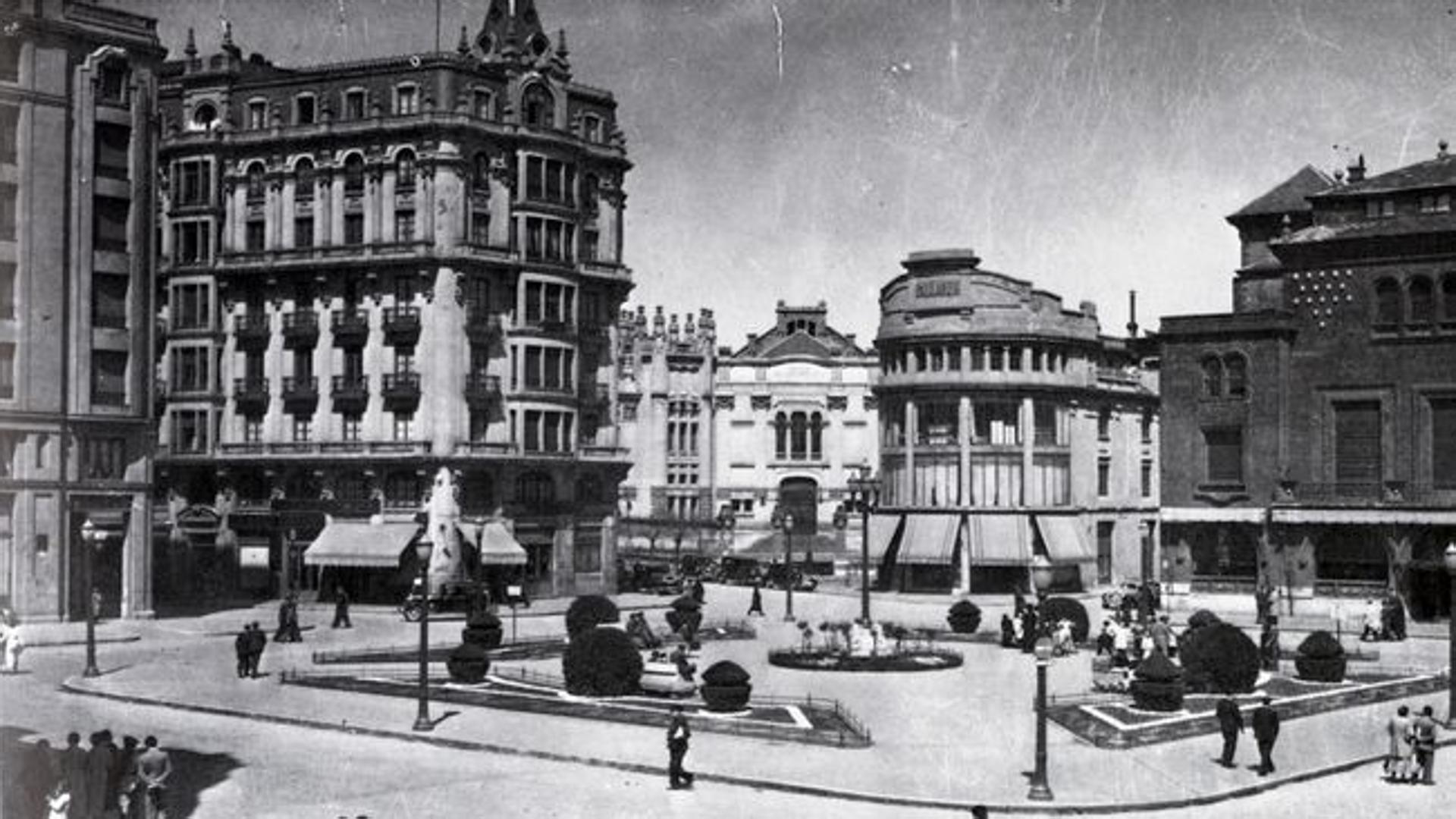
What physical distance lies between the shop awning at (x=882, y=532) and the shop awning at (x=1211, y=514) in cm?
1386

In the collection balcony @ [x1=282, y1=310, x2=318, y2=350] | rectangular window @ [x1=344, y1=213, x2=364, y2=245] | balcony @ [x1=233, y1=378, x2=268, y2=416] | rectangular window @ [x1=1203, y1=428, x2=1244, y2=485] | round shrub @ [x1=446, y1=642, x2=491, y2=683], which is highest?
rectangular window @ [x1=344, y1=213, x2=364, y2=245]

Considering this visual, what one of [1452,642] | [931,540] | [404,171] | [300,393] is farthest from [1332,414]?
[300,393]

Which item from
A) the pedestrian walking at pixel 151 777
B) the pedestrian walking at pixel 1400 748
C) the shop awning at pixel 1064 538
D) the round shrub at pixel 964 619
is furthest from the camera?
the shop awning at pixel 1064 538

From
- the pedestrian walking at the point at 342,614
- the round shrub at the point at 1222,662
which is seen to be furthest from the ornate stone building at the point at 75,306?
the round shrub at the point at 1222,662

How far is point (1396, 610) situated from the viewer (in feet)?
160

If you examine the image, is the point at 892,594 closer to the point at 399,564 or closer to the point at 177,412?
the point at 399,564

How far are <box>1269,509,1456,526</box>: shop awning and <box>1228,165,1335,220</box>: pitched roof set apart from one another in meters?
15.7

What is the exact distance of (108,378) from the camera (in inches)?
2052

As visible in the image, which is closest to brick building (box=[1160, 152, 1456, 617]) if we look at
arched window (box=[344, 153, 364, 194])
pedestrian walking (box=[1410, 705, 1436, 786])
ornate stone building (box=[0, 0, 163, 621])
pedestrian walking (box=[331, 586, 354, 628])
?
pedestrian walking (box=[331, 586, 354, 628])

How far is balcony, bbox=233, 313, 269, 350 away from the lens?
6469 centimetres

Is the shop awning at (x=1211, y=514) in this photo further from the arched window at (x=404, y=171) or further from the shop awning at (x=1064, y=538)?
the arched window at (x=404, y=171)

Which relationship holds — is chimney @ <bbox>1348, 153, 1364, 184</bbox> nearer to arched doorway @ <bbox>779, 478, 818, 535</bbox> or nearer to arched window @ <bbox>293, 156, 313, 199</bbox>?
arched doorway @ <bbox>779, 478, 818, 535</bbox>

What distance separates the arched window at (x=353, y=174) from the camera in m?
62.7

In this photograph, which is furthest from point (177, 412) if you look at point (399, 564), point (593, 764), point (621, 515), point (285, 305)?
point (593, 764)
